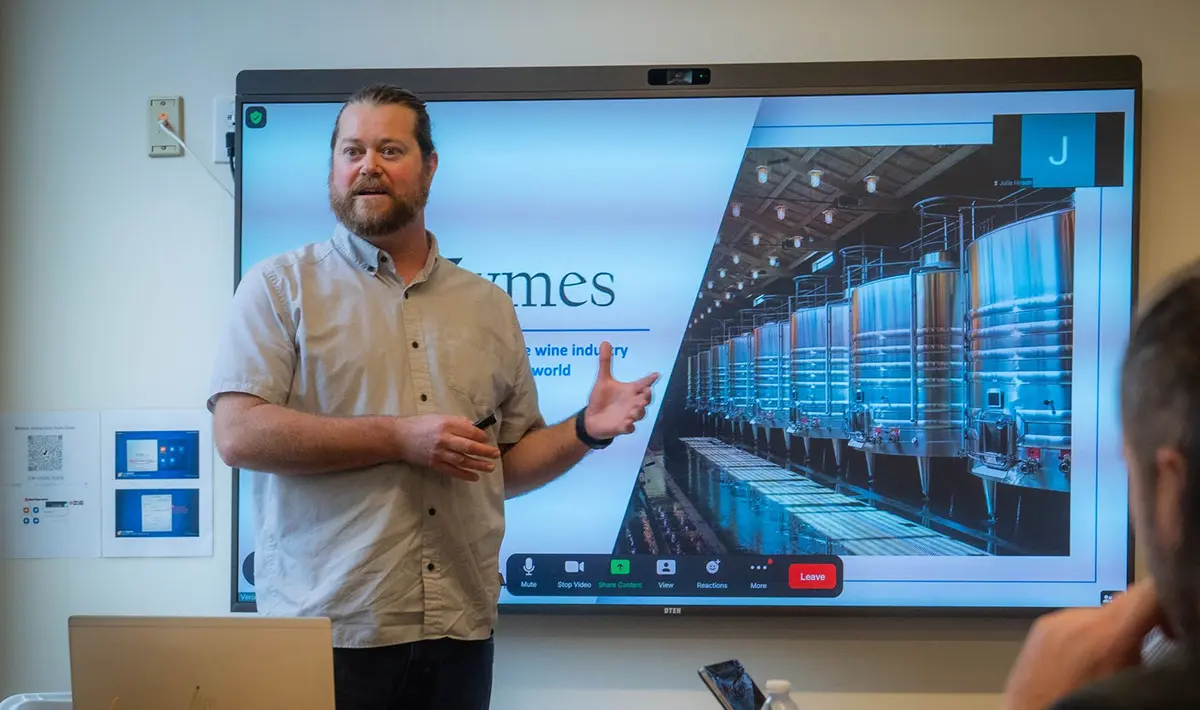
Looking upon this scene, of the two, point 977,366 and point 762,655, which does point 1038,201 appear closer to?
point 977,366

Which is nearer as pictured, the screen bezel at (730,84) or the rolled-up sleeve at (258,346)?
the rolled-up sleeve at (258,346)

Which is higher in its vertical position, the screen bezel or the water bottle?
the screen bezel

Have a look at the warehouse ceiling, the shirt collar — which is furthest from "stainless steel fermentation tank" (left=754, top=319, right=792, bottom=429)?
the shirt collar

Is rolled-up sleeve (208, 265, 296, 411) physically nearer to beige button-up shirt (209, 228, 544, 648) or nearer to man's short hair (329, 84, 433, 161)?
beige button-up shirt (209, 228, 544, 648)

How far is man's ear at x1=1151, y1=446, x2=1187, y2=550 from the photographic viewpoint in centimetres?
70

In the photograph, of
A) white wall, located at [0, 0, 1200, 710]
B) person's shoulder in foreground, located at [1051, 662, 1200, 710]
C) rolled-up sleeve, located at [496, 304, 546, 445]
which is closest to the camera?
person's shoulder in foreground, located at [1051, 662, 1200, 710]

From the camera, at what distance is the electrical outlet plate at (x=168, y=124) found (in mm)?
2525

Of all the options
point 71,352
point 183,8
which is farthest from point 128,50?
point 71,352

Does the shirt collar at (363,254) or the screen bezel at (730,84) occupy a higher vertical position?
the screen bezel at (730,84)

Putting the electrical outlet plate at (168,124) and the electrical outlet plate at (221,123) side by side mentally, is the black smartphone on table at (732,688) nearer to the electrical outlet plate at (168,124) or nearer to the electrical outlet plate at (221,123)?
the electrical outlet plate at (221,123)

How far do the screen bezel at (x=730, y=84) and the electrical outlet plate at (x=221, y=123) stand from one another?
126mm

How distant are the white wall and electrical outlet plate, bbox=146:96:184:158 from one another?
30 millimetres

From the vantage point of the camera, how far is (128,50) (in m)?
2.55

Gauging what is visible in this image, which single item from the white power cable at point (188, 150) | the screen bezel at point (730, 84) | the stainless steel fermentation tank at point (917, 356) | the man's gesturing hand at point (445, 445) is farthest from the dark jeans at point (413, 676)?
the white power cable at point (188, 150)
